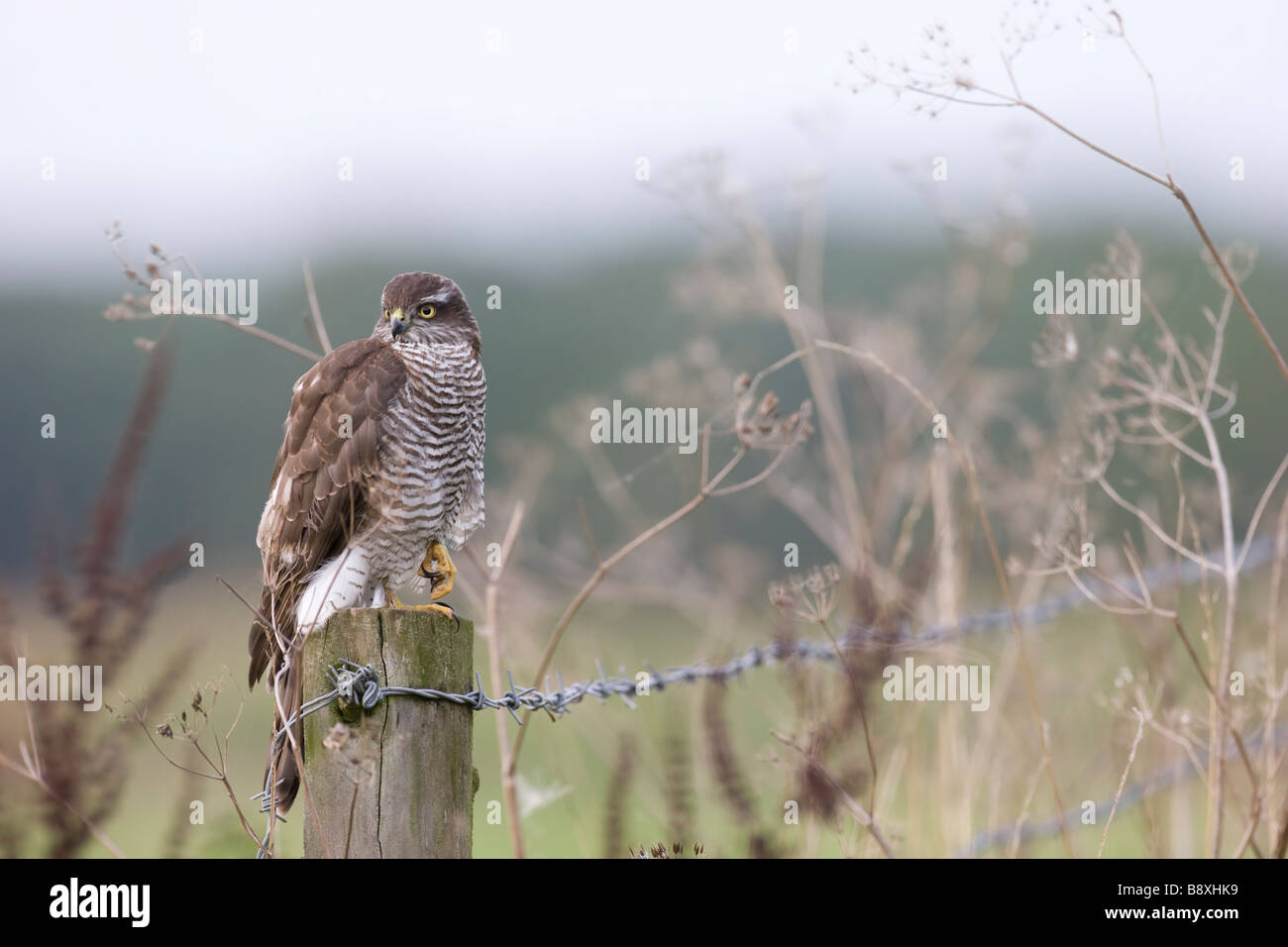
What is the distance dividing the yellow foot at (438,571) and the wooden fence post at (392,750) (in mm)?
1361

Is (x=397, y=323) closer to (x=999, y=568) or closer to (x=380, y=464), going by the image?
(x=380, y=464)

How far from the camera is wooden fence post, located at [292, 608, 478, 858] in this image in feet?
8.16

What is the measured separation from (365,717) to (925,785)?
2.68 meters

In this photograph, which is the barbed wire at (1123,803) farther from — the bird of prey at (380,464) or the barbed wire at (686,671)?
the bird of prey at (380,464)

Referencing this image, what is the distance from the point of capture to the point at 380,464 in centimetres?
388

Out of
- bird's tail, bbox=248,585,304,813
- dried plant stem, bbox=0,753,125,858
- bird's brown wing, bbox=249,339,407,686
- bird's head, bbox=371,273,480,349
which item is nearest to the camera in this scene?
dried plant stem, bbox=0,753,125,858

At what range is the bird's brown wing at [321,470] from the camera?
3.80m

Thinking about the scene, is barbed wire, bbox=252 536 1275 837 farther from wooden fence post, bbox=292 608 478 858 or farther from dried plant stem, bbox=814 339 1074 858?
dried plant stem, bbox=814 339 1074 858

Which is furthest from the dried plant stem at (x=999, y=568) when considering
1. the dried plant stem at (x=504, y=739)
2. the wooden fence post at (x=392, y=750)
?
the wooden fence post at (x=392, y=750)

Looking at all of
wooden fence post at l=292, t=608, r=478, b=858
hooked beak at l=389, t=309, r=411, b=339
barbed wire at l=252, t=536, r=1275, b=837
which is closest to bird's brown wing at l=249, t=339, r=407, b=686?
hooked beak at l=389, t=309, r=411, b=339

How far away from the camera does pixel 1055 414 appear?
21.0 ft

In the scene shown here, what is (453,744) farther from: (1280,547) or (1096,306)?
(1096,306)

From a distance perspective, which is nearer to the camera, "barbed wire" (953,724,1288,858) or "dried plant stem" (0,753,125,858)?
"dried plant stem" (0,753,125,858)
